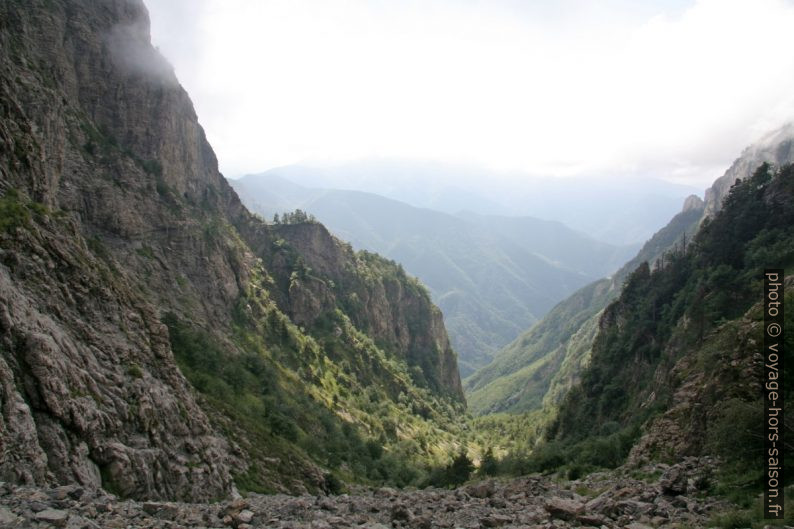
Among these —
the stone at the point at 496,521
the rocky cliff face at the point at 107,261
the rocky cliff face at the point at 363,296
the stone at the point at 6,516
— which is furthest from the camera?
the rocky cliff face at the point at 363,296

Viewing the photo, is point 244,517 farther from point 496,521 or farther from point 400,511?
point 496,521

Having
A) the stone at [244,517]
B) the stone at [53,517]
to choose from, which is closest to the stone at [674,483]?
the stone at [244,517]

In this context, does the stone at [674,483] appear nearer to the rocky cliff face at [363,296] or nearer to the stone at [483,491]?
the stone at [483,491]

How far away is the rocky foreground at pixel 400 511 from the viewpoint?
43.8 feet

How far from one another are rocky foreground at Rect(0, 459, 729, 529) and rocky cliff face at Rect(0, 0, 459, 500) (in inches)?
158

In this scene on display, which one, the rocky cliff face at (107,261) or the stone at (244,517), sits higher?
the rocky cliff face at (107,261)

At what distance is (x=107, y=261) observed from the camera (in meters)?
44.2

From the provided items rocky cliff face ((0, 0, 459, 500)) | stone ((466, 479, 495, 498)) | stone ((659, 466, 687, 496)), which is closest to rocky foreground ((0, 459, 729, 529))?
stone ((659, 466, 687, 496))

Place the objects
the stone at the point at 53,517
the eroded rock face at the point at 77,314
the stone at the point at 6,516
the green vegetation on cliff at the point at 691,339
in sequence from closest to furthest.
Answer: the stone at the point at 6,516 → the stone at the point at 53,517 → the eroded rock face at the point at 77,314 → the green vegetation on cliff at the point at 691,339

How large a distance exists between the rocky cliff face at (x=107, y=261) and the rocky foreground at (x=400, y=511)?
4009mm

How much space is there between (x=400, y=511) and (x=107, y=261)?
37.3 m

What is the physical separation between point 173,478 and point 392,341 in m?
135

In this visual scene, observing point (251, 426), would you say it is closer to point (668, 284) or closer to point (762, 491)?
point (762, 491)

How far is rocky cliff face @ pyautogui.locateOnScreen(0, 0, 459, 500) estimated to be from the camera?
20.4 metres
